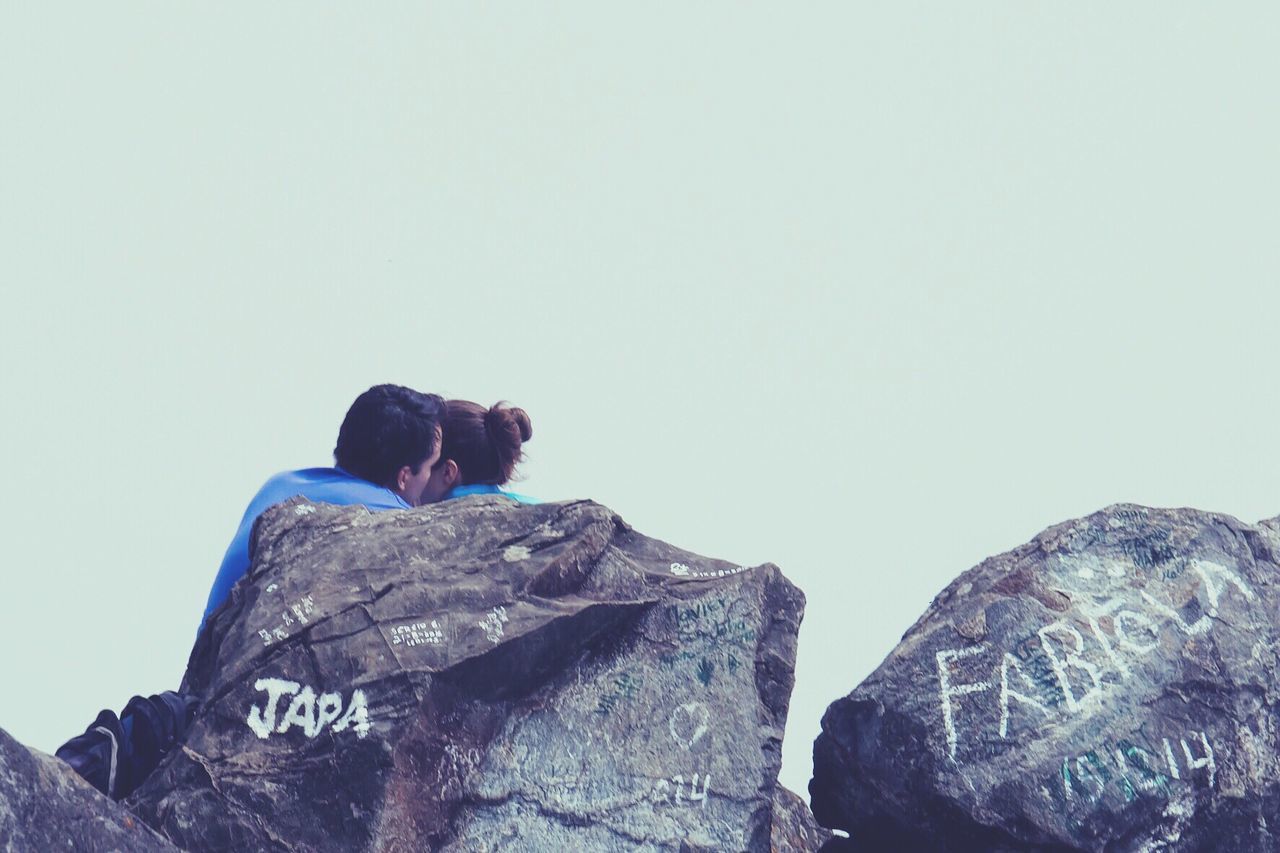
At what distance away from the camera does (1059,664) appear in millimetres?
5543

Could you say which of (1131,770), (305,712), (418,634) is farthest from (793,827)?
(305,712)

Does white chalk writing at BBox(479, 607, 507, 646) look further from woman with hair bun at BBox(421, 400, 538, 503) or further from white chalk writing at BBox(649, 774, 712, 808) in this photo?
woman with hair bun at BBox(421, 400, 538, 503)

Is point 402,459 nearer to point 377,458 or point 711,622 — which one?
point 377,458

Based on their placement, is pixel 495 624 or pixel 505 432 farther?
pixel 505 432

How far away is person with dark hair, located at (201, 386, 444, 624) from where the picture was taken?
262 inches

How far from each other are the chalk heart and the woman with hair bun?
1.84 m

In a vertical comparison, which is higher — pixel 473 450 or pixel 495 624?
pixel 473 450

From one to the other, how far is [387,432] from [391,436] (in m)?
0.02

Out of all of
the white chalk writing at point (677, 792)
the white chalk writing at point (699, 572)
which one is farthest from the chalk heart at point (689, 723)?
the white chalk writing at point (699, 572)

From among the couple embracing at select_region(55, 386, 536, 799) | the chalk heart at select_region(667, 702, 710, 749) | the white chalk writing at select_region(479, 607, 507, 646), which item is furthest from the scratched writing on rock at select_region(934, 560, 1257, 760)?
the couple embracing at select_region(55, 386, 536, 799)

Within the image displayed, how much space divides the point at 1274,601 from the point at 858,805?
66.3 inches

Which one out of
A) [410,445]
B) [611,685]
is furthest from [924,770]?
[410,445]

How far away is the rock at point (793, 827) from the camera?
6.06 metres

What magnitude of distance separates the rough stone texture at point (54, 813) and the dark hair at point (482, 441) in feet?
9.28
